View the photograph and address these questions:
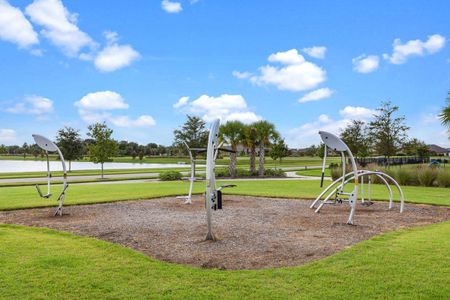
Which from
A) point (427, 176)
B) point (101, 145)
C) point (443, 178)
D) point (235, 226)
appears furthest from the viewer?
point (101, 145)

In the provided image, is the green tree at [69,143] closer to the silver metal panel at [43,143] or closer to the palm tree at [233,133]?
the palm tree at [233,133]

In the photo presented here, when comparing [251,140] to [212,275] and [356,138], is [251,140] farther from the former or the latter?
[212,275]

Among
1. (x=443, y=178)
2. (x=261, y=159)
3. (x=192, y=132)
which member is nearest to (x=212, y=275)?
(x=443, y=178)

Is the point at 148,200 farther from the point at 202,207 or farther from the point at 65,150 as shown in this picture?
the point at 65,150

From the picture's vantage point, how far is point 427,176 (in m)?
20.6

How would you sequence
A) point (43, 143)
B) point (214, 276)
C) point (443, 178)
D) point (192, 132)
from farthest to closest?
point (192, 132)
point (443, 178)
point (43, 143)
point (214, 276)

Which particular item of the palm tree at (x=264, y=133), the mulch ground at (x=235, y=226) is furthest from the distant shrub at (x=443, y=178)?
the palm tree at (x=264, y=133)

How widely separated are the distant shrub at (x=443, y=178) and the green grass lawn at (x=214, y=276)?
15116 millimetres

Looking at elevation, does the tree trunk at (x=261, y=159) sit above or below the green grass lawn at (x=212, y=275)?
above

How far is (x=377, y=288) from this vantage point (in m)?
4.69

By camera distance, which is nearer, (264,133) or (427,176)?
(427,176)

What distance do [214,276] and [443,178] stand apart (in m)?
18.6

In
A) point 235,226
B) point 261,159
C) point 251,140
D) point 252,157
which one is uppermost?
point 251,140

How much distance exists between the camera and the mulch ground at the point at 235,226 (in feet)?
21.1
